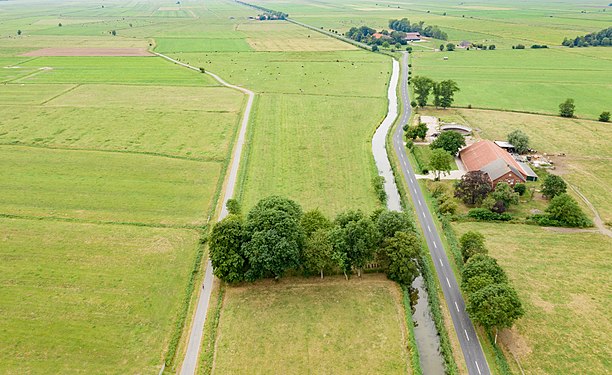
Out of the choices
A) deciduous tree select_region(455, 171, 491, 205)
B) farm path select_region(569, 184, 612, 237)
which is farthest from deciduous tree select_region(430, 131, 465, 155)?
farm path select_region(569, 184, 612, 237)

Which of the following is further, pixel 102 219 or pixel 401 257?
pixel 102 219

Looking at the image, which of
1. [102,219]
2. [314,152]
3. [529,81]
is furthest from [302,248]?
[529,81]

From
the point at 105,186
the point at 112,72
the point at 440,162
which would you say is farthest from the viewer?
the point at 112,72

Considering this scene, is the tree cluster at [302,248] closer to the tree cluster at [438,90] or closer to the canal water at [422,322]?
the canal water at [422,322]

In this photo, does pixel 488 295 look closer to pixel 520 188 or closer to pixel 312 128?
pixel 520 188

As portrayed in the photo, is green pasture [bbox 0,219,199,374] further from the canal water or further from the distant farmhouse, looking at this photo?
the distant farmhouse

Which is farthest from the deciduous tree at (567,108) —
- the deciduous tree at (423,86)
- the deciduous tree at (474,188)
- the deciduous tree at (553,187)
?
the deciduous tree at (474,188)

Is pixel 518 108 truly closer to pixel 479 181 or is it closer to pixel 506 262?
pixel 479 181
